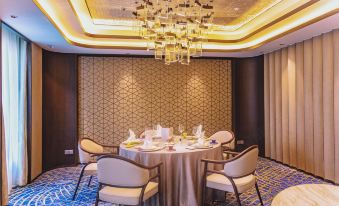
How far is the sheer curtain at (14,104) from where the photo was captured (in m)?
4.25

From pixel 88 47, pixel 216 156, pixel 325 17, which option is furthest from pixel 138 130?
pixel 325 17

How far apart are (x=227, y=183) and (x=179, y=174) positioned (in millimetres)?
582

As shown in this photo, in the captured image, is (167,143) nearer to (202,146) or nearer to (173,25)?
(202,146)

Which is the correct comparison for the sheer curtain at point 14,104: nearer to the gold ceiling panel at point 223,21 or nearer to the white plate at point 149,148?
the gold ceiling panel at point 223,21

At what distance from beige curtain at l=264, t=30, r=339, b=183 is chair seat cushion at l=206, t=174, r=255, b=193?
2026 mm

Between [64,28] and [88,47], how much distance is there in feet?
2.75

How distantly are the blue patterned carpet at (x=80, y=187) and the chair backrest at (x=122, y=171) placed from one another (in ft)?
4.07

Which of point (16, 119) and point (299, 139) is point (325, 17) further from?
point (16, 119)

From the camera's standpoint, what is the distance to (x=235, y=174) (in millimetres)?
3264

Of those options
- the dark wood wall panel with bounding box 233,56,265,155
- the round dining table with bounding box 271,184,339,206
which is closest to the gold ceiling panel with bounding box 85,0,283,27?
the dark wood wall panel with bounding box 233,56,265,155

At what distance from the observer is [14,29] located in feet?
13.7

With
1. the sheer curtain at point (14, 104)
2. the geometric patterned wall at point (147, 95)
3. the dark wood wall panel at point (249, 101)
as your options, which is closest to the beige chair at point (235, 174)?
the sheer curtain at point (14, 104)

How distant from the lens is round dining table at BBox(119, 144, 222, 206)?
3430 mm

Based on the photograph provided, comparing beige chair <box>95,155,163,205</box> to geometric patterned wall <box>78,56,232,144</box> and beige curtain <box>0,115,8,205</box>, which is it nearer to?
beige curtain <box>0,115,8,205</box>
